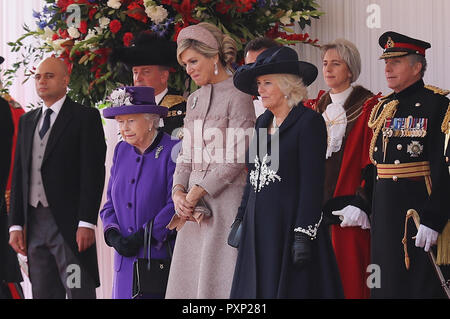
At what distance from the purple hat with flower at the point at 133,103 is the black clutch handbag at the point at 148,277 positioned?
59 cm

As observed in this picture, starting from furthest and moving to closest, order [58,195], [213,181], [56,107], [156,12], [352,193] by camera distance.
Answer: [156,12] < [352,193] < [56,107] < [58,195] < [213,181]

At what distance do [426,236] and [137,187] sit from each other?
1486 millimetres

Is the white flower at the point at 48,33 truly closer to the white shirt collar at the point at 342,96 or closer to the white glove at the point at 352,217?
the white shirt collar at the point at 342,96

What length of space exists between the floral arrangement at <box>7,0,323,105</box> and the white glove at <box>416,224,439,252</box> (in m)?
1.62

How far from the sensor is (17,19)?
5625 millimetres

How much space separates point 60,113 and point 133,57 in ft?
2.56

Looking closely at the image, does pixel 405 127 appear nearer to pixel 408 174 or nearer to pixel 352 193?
pixel 408 174

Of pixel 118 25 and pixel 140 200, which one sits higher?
pixel 118 25

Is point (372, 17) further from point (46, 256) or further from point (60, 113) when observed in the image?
point (46, 256)

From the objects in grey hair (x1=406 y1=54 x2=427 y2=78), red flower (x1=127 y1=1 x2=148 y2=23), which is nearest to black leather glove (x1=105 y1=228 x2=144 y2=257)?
red flower (x1=127 y1=1 x2=148 y2=23)

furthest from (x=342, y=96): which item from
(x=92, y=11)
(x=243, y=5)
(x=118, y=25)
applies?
(x=92, y=11)

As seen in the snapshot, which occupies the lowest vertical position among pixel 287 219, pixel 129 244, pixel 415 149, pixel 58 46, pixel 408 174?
pixel 129 244

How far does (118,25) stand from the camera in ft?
16.6

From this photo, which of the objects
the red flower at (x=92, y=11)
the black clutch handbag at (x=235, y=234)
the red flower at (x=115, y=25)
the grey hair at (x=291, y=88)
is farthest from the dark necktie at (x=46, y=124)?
the grey hair at (x=291, y=88)
